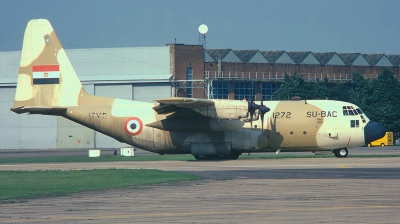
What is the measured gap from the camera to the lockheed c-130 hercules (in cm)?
3966

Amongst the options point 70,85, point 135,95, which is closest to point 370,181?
point 70,85

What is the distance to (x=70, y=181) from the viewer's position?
26.5 meters

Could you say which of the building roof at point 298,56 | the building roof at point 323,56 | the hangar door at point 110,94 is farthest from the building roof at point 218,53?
the hangar door at point 110,94

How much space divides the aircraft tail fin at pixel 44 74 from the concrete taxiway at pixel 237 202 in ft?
62.1

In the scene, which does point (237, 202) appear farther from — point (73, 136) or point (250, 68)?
point (250, 68)

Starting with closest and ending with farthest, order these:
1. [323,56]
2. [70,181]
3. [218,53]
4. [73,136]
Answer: [70,181] → [73,136] → [218,53] → [323,56]

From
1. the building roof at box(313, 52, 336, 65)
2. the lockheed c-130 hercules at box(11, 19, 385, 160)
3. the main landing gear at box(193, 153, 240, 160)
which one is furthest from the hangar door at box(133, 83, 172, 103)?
the main landing gear at box(193, 153, 240, 160)

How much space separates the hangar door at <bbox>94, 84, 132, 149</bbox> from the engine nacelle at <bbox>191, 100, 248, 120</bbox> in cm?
4563

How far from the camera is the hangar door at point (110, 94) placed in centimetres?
8344

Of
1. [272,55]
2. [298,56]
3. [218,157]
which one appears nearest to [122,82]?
[272,55]

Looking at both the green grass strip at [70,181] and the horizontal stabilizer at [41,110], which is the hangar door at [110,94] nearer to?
the horizontal stabilizer at [41,110]

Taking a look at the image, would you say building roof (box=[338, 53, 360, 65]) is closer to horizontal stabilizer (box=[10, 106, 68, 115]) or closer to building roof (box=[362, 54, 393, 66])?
building roof (box=[362, 54, 393, 66])

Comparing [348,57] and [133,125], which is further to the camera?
[348,57]

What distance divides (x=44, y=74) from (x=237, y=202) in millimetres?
28695
